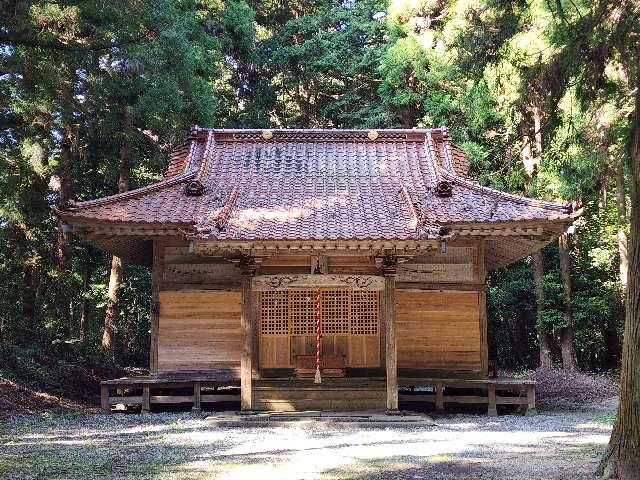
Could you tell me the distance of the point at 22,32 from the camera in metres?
10.7

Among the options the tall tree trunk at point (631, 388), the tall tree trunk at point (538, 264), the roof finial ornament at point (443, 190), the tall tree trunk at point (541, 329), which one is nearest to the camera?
the tall tree trunk at point (631, 388)

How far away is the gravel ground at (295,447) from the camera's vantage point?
6.31 m

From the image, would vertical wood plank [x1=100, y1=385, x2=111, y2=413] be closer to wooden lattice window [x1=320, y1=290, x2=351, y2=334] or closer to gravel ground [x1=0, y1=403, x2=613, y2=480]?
gravel ground [x1=0, y1=403, x2=613, y2=480]

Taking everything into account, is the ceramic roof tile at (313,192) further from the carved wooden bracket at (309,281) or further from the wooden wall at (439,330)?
the wooden wall at (439,330)

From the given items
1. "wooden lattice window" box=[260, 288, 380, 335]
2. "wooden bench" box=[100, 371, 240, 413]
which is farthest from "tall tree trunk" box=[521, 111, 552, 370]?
"wooden bench" box=[100, 371, 240, 413]

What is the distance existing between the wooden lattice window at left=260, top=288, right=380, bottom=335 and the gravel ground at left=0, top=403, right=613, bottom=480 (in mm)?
2059

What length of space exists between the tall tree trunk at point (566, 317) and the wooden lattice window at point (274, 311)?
9459 millimetres

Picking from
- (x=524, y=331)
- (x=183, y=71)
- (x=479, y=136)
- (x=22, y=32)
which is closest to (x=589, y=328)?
(x=524, y=331)

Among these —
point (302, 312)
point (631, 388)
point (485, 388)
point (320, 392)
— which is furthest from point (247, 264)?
point (631, 388)

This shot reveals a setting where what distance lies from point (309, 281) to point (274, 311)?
1.19m

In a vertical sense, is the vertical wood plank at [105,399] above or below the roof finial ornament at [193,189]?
below

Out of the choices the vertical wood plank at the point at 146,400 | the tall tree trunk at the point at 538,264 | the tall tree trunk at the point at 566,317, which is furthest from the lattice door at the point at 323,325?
the tall tree trunk at the point at 538,264

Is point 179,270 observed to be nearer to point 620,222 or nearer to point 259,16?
point 620,222

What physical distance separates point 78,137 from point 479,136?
12.4 metres
